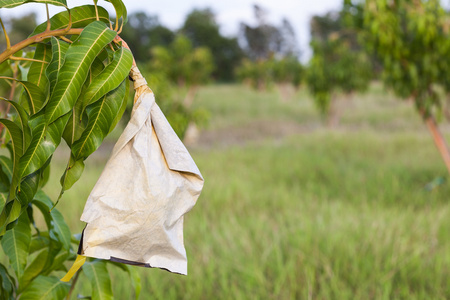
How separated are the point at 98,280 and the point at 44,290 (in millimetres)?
125

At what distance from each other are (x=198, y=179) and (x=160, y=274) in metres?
1.93

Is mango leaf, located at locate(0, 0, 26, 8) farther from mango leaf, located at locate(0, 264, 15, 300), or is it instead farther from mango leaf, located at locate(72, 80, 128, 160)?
mango leaf, located at locate(0, 264, 15, 300)

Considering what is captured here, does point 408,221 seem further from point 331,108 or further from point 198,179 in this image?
point 331,108

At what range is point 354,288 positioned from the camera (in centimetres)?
233

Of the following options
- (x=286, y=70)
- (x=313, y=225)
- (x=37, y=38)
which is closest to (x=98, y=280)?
(x=37, y=38)

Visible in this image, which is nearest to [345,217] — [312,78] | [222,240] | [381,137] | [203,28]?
[222,240]

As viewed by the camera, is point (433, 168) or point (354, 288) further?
point (433, 168)

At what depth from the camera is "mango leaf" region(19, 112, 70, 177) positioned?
65 cm

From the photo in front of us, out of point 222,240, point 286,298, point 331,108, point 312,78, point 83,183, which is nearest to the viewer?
point 286,298

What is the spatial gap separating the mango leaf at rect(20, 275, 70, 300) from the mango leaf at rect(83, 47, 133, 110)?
1.77ft

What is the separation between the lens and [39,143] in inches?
25.8

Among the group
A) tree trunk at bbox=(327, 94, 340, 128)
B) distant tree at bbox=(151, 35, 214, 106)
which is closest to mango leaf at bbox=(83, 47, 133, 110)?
distant tree at bbox=(151, 35, 214, 106)

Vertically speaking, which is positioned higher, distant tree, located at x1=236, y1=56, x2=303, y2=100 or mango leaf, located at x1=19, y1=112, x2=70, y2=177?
distant tree, located at x1=236, y1=56, x2=303, y2=100

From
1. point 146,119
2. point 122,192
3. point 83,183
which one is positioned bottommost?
point 83,183
